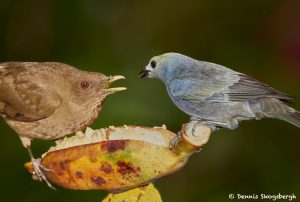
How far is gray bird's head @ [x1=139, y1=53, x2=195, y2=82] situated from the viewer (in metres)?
2.64

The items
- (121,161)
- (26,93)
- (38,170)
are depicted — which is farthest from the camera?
(26,93)

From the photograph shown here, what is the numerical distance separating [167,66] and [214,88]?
0.78ft

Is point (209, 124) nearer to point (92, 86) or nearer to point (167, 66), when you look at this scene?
point (167, 66)

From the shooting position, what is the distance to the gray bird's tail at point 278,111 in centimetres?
256

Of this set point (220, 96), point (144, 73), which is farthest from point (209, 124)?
point (144, 73)

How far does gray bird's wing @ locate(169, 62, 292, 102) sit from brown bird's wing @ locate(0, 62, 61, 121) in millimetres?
617

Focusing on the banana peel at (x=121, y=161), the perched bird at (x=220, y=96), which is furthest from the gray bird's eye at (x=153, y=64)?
the banana peel at (x=121, y=161)

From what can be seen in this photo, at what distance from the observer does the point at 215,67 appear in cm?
266

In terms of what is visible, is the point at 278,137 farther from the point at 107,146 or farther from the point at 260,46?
the point at 107,146

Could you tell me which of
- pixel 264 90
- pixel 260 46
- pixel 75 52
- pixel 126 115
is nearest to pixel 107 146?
pixel 264 90

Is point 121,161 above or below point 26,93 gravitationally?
below

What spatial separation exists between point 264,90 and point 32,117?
42.3 inches

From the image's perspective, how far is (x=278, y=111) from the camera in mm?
2572

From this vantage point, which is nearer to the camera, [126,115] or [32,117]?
[32,117]
